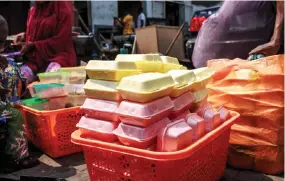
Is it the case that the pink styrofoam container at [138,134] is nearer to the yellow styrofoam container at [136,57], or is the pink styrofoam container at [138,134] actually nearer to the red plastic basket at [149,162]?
the red plastic basket at [149,162]

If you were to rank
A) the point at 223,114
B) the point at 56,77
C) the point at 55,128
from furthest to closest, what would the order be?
the point at 56,77 → the point at 55,128 → the point at 223,114

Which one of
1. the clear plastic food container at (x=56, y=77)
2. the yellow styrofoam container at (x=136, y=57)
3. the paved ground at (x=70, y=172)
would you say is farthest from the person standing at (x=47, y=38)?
the yellow styrofoam container at (x=136, y=57)

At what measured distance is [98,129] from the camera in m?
1.54

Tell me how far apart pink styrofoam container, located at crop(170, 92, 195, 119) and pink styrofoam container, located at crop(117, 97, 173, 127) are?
0.44ft

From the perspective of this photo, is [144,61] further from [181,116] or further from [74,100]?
[74,100]

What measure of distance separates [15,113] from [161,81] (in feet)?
4.72

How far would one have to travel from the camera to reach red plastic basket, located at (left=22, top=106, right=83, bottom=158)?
Result: 244 cm

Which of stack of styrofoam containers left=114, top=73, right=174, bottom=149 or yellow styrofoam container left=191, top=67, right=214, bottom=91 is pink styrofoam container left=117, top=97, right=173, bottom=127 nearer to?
stack of styrofoam containers left=114, top=73, right=174, bottom=149

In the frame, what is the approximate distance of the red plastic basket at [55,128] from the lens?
2436 mm

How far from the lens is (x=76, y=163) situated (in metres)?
2.42

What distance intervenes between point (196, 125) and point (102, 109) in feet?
1.61

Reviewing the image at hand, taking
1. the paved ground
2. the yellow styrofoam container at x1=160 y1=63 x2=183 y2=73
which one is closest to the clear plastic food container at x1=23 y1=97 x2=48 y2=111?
the paved ground

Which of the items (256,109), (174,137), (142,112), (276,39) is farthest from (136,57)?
(276,39)

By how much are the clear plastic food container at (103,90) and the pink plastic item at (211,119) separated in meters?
0.53
